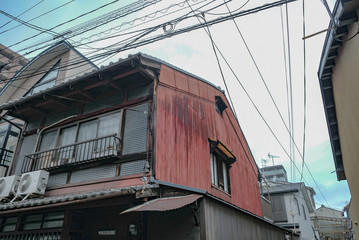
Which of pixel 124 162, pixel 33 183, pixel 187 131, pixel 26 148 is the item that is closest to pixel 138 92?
pixel 187 131

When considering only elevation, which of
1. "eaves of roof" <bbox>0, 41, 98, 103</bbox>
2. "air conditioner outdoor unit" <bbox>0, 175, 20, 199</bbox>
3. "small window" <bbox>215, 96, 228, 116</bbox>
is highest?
"eaves of roof" <bbox>0, 41, 98, 103</bbox>

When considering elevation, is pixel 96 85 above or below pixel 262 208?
above

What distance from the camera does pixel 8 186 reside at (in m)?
8.45

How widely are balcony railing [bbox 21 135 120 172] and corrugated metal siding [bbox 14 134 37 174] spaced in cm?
51

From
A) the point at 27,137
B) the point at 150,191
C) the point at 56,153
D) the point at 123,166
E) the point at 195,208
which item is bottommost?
the point at 195,208

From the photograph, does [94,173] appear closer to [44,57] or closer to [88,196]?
[88,196]

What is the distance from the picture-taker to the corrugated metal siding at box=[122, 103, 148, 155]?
7.37 metres

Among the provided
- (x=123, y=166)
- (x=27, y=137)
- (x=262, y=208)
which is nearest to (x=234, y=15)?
(x=123, y=166)

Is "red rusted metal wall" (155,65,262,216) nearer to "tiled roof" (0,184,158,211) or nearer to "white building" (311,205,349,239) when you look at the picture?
"tiled roof" (0,184,158,211)

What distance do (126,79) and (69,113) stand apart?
10.3ft

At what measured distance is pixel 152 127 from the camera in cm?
733

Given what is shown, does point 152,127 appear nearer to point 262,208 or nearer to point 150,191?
point 150,191

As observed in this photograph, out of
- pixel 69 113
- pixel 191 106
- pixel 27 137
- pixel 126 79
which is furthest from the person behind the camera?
pixel 27 137

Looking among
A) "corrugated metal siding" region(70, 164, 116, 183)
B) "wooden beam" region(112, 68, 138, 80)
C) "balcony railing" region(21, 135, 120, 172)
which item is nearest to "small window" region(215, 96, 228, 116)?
"wooden beam" region(112, 68, 138, 80)
